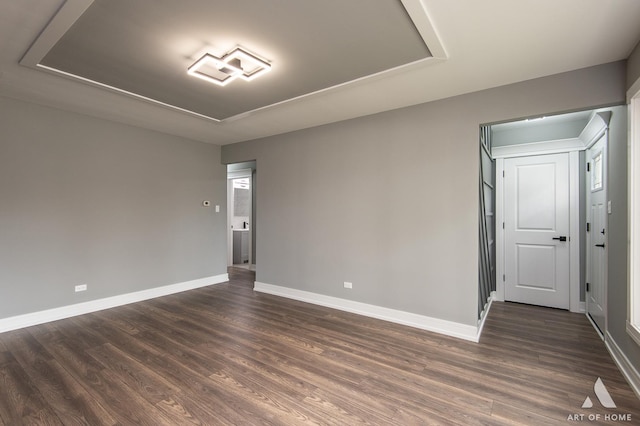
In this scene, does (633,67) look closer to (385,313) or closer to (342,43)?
(342,43)

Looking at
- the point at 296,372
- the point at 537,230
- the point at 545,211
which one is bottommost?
the point at 296,372

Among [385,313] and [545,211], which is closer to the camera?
[385,313]

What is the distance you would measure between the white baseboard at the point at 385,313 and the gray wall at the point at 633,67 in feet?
8.32

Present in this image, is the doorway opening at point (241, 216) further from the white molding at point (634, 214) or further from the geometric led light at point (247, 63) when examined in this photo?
the white molding at point (634, 214)

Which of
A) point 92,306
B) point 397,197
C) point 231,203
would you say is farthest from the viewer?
point 231,203

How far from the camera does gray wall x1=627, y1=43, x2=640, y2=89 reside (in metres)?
2.17

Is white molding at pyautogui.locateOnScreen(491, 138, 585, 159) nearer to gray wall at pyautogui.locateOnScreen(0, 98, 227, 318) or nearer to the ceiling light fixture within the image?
the ceiling light fixture

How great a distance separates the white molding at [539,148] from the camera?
3.96 meters

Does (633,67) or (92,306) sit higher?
(633,67)

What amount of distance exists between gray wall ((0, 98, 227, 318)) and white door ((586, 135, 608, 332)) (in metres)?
5.72

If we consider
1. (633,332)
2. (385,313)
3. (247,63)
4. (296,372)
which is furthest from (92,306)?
(633,332)

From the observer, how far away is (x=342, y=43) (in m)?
2.26

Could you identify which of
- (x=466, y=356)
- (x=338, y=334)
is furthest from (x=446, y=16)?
(x=338, y=334)

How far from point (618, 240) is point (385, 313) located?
2.37 metres
